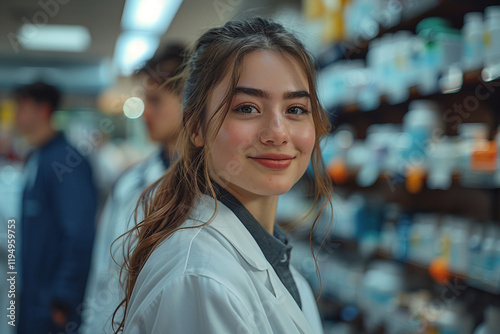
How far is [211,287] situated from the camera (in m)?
0.71

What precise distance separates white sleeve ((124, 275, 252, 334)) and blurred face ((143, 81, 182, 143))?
54.6 inches

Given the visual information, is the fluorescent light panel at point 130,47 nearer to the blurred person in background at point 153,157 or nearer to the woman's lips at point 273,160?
the blurred person in background at point 153,157

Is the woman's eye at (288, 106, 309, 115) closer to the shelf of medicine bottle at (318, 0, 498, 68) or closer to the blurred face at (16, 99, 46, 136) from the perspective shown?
the shelf of medicine bottle at (318, 0, 498, 68)

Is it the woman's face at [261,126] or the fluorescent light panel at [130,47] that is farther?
the fluorescent light panel at [130,47]

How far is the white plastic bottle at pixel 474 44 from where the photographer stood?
1.67 meters

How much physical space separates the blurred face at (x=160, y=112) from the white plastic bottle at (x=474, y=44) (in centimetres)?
126

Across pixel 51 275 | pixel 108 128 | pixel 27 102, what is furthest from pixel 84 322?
pixel 108 128

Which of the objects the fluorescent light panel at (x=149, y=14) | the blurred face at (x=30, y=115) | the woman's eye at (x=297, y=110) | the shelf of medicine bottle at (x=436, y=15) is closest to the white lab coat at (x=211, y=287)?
the woman's eye at (x=297, y=110)

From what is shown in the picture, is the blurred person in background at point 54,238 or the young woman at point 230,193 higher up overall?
the young woman at point 230,193

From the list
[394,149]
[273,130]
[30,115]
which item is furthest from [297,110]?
[30,115]

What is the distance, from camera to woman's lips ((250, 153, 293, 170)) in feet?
2.90

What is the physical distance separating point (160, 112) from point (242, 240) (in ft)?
4.41

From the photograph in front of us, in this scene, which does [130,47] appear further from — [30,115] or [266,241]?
[266,241]

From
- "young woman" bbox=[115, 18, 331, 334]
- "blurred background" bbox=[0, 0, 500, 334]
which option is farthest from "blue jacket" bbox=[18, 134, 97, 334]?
"young woman" bbox=[115, 18, 331, 334]
